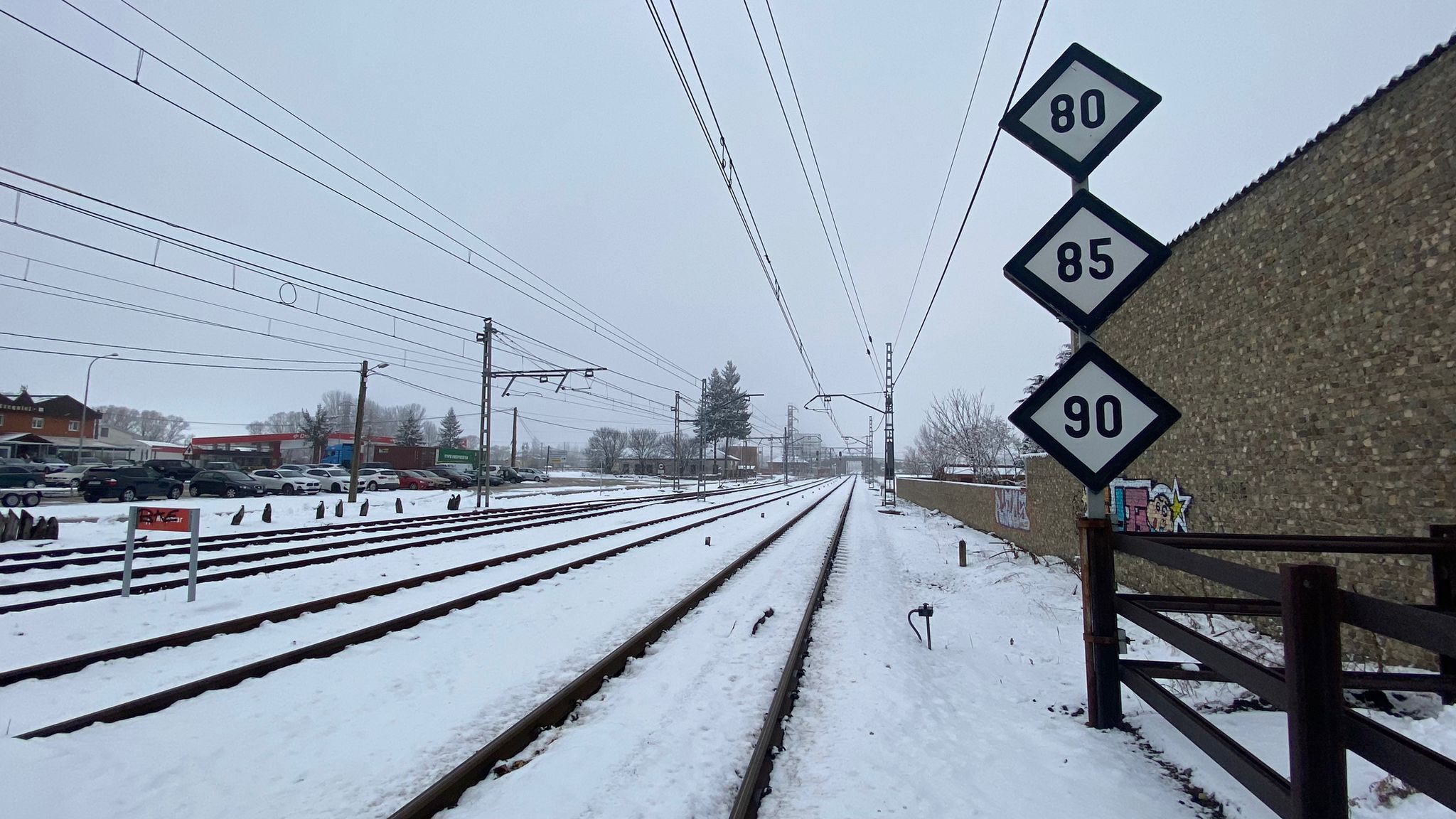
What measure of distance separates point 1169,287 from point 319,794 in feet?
36.0

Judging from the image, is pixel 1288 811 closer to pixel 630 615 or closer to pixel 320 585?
pixel 630 615

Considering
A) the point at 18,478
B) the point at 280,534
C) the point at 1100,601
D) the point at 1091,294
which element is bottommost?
the point at 280,534

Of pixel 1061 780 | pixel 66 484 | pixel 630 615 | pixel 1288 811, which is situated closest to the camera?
pixel 1288 811

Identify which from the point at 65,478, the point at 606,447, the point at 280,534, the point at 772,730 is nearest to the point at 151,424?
the point at 606,447

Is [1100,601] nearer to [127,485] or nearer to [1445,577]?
[1445,577]

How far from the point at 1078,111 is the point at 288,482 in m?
42.8

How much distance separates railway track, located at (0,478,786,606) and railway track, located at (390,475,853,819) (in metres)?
7.89

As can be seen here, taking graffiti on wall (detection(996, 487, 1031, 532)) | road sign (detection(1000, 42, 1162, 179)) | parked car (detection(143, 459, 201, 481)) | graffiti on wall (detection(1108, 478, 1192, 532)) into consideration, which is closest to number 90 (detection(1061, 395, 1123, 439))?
road sign (detection(1000, 42, 1162, 179))

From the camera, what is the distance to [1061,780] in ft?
12.2

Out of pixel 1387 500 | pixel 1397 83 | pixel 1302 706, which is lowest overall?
pixel 1302 706

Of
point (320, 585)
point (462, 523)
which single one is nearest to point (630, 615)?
point (320, 585)

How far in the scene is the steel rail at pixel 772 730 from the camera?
3588mm

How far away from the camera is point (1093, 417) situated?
3.97 meters

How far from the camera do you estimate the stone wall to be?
4.85 m
